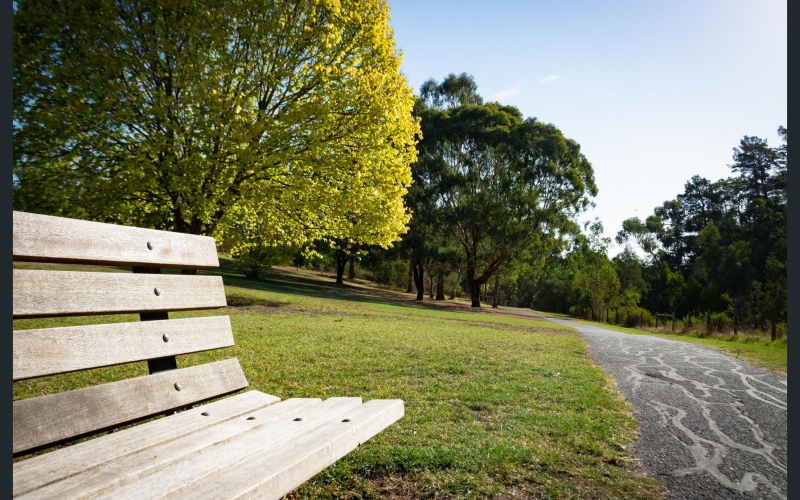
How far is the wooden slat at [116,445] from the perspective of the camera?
1475mm

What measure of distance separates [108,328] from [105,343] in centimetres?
6

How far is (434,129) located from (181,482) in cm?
3285

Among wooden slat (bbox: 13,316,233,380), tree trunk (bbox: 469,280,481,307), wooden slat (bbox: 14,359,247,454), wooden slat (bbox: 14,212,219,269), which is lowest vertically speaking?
tree trunk (bbox: 469,280,481,307)

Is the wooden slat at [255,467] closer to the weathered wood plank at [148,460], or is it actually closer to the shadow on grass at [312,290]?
the weathered wood plank at [148,460]

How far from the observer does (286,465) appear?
165cm

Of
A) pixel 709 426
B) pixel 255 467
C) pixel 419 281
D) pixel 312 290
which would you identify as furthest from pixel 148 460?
pixel 419 281

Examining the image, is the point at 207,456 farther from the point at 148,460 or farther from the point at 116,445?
the point at 116,445

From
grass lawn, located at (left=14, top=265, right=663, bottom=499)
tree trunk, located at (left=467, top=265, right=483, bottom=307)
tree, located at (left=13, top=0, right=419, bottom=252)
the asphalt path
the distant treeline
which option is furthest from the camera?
tree trunk, located at (left=467, top=265, right=483, bottom=307)

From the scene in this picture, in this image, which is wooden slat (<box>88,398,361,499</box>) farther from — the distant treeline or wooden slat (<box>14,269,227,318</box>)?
the distant treeline

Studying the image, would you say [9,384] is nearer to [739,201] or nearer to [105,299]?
[105,299]

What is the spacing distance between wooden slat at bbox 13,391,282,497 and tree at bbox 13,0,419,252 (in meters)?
9.01

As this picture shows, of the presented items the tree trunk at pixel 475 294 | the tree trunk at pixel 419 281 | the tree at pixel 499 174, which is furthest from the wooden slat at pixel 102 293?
the tree trunk at pixel 419 281

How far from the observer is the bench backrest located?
5.35 ft

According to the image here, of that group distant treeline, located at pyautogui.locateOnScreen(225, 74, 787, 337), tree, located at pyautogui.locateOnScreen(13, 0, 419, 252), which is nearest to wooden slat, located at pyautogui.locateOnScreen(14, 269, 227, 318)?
tree, located at pyautogui.locateOnScreen(13, 0, 419, 252)
